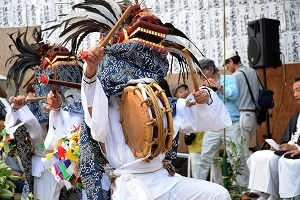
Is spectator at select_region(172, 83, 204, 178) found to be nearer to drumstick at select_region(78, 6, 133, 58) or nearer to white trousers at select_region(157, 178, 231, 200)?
white trousers at select_region(157, 178, 231, 200)

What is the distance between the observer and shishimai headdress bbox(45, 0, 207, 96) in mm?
5027

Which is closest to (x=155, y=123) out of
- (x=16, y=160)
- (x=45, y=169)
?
(x=45, y=169)

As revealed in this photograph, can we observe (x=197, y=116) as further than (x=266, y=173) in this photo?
No

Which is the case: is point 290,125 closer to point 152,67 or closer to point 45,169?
point 45,169

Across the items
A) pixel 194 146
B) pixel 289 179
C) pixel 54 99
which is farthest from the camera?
pixel 194 146

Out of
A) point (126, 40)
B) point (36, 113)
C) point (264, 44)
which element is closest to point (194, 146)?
point (264, 44)

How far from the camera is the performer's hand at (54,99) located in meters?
6.35

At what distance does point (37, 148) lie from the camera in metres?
7.39

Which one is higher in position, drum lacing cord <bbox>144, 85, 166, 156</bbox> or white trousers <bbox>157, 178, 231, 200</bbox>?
drum lacing cord <bbox>144, 85, 166, 156</bbox>

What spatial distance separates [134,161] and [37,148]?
9.25 feet

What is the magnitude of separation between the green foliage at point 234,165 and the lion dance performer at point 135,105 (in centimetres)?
377

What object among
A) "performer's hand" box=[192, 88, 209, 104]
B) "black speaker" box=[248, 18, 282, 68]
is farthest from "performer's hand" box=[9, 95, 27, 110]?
"black speaker" box=[248, 18, 282, 68]

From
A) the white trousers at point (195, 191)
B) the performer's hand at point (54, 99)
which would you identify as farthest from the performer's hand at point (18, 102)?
the white trousers at point (195, 191)

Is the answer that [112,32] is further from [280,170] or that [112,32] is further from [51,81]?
[280,170]
